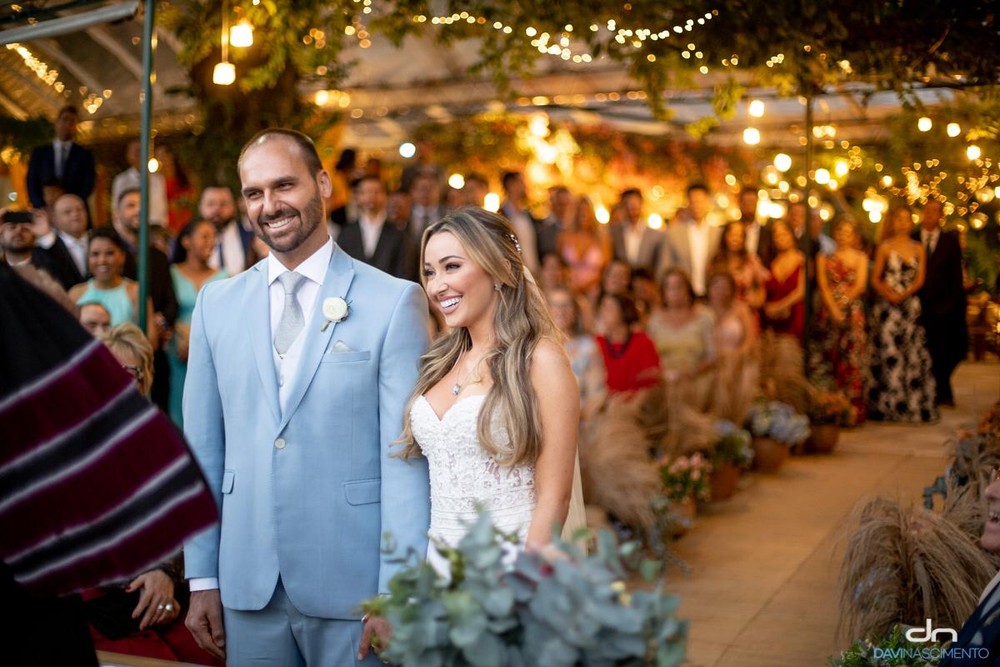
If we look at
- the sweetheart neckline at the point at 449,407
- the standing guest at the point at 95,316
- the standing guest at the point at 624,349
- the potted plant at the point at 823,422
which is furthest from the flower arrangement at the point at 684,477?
the sweetheart neckline at the point at 449,407

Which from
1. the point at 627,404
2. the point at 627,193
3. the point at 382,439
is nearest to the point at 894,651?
the point at 382,439

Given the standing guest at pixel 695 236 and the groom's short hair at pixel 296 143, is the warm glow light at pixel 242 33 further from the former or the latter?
the standing guest at pixel 695 236

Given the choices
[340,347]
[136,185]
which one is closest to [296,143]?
[340,347]

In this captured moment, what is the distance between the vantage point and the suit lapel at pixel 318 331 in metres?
2.70

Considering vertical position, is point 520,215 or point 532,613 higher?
point 520,215

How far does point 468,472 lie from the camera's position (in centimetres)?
272

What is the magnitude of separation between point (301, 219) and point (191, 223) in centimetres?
432

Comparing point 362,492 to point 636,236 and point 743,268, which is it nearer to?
point 743,268

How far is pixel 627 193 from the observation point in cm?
1105

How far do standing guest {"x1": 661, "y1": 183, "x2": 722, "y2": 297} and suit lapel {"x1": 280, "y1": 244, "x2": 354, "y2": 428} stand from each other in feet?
29.0

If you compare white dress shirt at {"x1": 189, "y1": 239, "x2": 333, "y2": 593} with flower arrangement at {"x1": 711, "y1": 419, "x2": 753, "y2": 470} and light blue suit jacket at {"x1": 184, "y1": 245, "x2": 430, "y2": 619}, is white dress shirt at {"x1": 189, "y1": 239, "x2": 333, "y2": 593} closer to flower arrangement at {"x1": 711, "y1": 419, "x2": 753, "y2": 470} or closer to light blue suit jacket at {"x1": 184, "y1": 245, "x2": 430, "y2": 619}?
light blue suit jacket at {"x1": 184, "y1": 245, "x2": 430, "y2": 619}

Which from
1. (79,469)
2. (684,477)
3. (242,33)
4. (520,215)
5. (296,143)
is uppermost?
(242,33)

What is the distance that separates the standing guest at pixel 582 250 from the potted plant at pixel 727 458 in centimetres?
250

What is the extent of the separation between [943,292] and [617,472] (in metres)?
1.74
